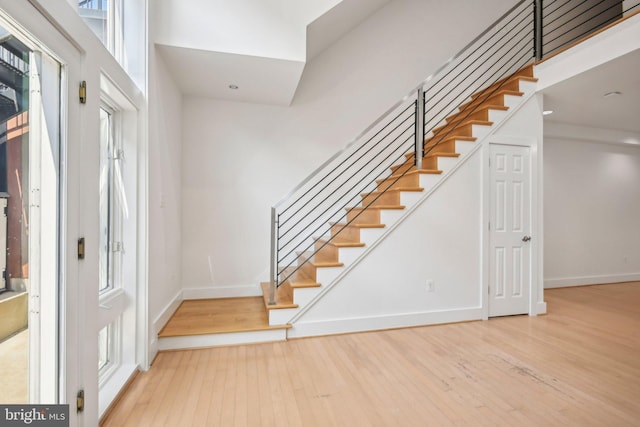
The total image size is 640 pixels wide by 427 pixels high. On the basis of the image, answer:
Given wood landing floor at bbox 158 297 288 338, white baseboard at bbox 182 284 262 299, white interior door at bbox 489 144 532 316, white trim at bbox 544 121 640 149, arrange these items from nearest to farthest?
wood landing floor at bbox 158 297 288 338 < white interior door at bbox 489 144 532 316 < white baseboard at bbox 182 284 262 299 < white trim at bbox 544 121 640 149

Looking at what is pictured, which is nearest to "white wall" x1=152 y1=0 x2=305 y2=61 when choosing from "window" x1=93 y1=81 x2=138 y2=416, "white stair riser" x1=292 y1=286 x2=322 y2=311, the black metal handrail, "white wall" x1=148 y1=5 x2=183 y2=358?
"white wall" x1=148 y1=5 x2=183 y2=358

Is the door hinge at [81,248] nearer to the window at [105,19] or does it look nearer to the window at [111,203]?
the window at [111,203]

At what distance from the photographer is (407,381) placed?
6.70ft

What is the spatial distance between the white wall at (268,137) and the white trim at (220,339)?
110cm

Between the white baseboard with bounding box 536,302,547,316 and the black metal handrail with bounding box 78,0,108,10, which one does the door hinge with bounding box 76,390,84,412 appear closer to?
Result: the black metal handrail with bounding box 78,0,108,10

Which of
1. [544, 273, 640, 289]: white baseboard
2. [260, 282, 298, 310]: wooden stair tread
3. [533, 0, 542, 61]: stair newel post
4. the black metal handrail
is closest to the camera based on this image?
the black metal handrail

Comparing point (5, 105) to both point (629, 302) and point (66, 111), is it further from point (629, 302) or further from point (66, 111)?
point (629, 302)

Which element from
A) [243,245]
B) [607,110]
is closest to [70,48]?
[243,245]

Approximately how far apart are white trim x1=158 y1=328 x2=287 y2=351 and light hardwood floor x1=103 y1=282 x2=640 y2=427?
0.24ft

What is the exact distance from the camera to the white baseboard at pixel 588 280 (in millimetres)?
4750

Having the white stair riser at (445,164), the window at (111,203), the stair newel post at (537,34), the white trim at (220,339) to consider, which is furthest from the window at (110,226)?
the stair newel post at (537,34)

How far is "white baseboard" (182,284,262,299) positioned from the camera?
3575 mm

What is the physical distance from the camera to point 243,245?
3.76 metres

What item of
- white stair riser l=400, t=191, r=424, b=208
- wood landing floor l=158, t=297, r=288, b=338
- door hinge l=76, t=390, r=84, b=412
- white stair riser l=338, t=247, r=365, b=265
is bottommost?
wood landing floor l=158, t=297, r=288, b=338
